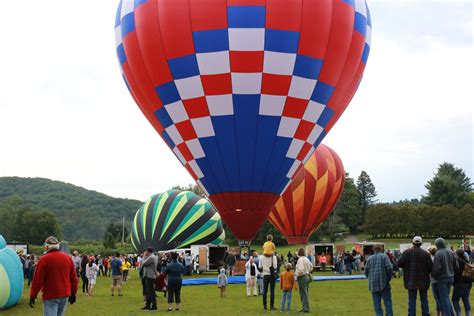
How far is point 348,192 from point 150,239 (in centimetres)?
4914

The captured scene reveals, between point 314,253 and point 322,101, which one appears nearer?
point 322,101

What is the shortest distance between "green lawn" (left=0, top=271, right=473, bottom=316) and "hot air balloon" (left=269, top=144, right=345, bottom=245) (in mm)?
12722

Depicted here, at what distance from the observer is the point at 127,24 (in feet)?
50.5

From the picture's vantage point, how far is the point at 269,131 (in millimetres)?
14477

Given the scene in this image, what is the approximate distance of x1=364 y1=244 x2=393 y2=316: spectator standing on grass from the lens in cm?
723

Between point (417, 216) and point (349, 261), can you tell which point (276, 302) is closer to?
point (349, 261)

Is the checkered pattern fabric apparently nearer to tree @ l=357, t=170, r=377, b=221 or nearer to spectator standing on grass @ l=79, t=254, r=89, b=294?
spectator standing on grass @ l=79, t=254, r=89, b=294

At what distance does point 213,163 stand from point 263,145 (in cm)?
134

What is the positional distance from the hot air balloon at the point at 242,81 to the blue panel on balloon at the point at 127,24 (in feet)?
0.09

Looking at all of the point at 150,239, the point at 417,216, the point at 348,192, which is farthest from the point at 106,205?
the point at 150,239

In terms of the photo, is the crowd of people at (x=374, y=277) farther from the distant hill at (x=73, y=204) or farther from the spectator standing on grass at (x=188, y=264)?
the distant hill at (x=73, y=204)

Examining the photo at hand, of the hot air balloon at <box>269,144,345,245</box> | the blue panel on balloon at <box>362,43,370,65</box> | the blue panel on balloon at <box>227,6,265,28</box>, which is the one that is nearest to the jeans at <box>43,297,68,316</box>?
the blue panel on balloon at <box>227,6,265,28</box>

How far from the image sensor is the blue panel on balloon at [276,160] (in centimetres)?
1472

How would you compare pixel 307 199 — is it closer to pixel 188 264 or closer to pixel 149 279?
pixel 188 264
